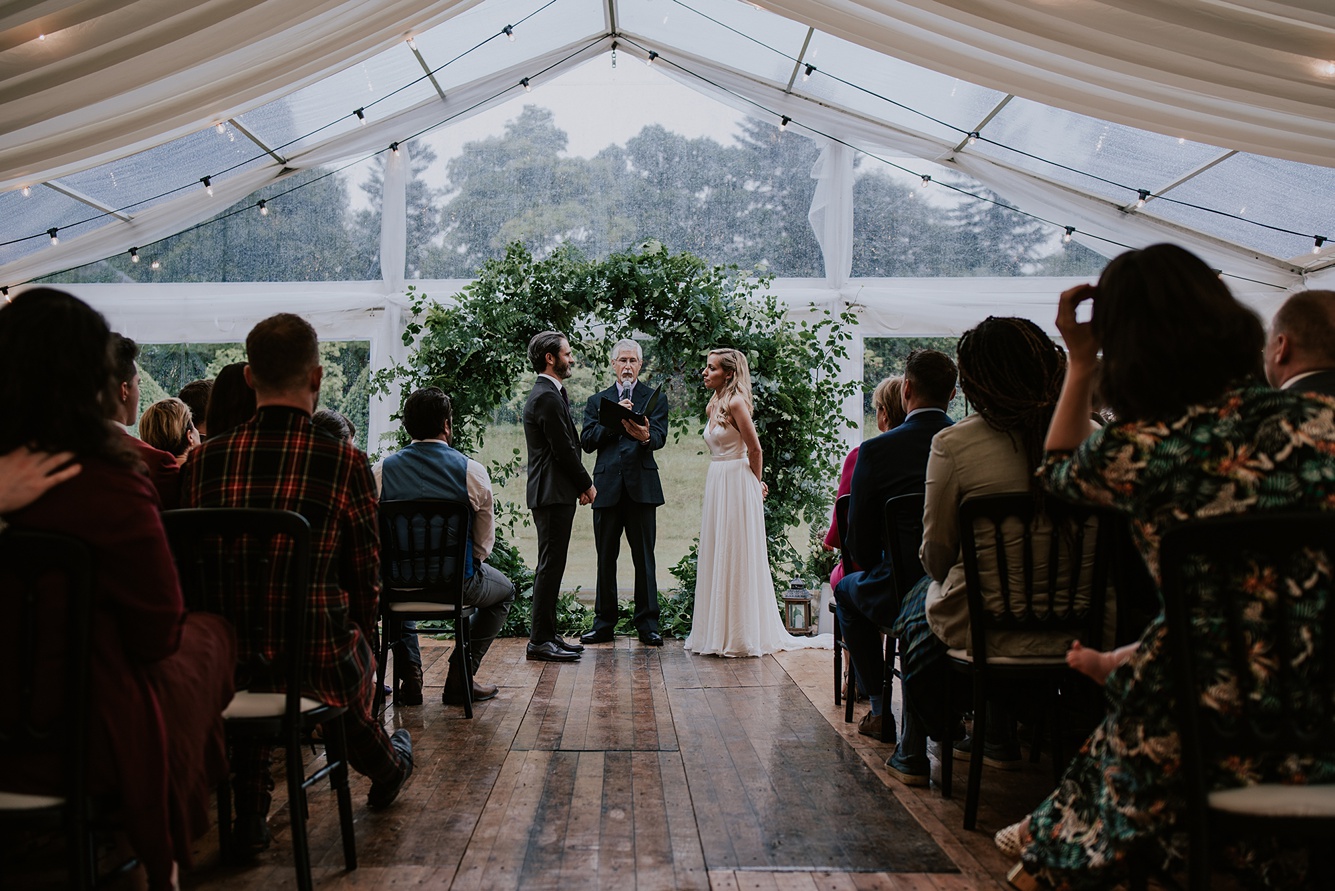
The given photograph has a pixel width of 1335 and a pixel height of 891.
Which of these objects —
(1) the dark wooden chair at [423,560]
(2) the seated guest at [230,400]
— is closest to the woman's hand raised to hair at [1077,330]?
(2) the seated guest at [230,400]

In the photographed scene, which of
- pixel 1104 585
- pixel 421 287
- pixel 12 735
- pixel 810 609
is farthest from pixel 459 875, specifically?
pixel 421 287

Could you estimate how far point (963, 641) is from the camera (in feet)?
9.32

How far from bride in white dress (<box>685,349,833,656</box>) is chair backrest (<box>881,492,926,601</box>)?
7.81ft

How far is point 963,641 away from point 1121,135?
A: 4.45 meters

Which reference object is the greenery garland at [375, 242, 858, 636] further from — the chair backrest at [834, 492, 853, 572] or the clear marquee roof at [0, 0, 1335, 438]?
the chair backrest at [834, 492, 853, 572]

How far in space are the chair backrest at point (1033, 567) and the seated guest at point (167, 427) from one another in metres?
2.64

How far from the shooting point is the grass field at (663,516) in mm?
7219

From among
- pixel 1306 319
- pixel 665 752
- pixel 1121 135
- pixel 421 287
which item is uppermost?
pixel 1121 135

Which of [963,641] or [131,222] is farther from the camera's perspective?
[131,222]

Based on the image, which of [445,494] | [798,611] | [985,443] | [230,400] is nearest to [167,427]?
[230,400]

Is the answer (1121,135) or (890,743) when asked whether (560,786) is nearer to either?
(890,743)

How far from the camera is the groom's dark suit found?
5500 millimetres

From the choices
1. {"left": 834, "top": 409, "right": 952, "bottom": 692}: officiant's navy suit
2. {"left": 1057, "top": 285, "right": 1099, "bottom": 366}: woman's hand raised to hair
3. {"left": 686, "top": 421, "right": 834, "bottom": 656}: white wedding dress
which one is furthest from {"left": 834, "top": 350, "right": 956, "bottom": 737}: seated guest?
{"left": 686, "top": 421, "right": 834, "bottom": 656}: white wedding dress

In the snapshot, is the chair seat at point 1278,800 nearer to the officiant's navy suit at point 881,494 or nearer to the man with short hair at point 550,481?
the officiant's navy suit at point 881,494
